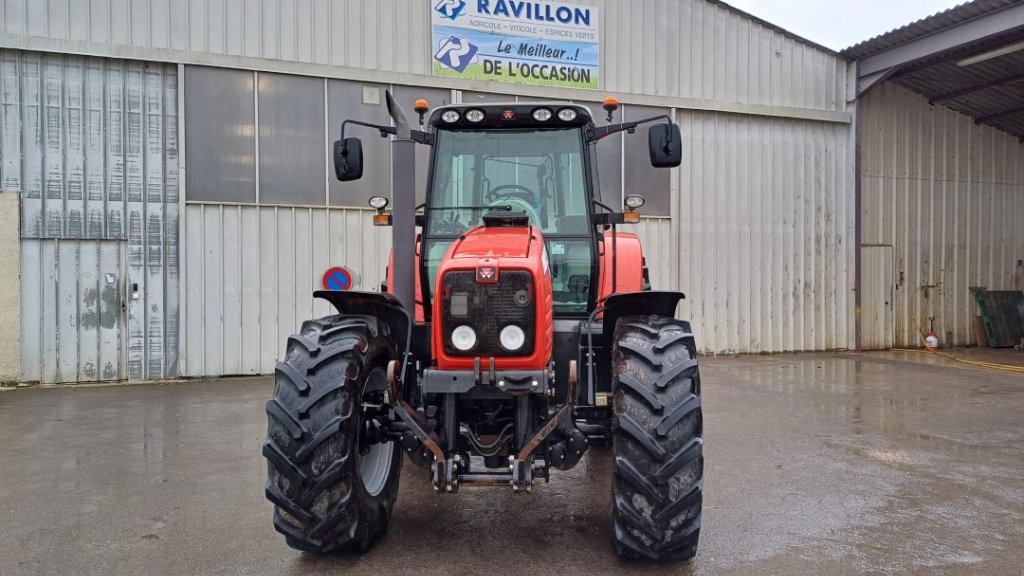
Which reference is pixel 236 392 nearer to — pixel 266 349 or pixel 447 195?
pixel 266 349

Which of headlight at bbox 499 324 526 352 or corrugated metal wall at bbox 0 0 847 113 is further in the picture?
corrugated metal wall at bbox 0 0 847 113

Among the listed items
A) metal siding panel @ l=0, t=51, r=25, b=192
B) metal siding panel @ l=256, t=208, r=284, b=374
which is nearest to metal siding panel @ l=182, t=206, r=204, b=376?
metal siding panel @ l=256, t=208, r=284, b=374

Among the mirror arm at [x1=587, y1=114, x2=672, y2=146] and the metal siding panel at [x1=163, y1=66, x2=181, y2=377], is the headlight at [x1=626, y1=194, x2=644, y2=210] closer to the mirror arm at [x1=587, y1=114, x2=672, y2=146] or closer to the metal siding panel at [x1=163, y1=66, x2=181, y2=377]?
the mirror arm at [x1=587, y1=114, x2=672, y2=146]

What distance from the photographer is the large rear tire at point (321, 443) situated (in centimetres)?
340

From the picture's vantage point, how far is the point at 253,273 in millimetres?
10508

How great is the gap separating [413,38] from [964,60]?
10162 mm

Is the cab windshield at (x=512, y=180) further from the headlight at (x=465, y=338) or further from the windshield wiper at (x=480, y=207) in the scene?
the headlight at (x=465, y=338)

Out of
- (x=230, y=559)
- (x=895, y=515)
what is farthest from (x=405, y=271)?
(x=895, y=515)

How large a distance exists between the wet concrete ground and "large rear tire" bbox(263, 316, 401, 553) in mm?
252

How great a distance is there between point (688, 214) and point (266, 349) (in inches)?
306

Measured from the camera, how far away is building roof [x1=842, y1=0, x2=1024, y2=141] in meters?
11.5

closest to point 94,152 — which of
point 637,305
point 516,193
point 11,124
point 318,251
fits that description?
point 11,124

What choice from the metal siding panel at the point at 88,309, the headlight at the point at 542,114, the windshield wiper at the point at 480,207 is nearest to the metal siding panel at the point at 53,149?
the metal siding panel at the point at 88,309

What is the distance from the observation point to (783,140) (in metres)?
13.7
